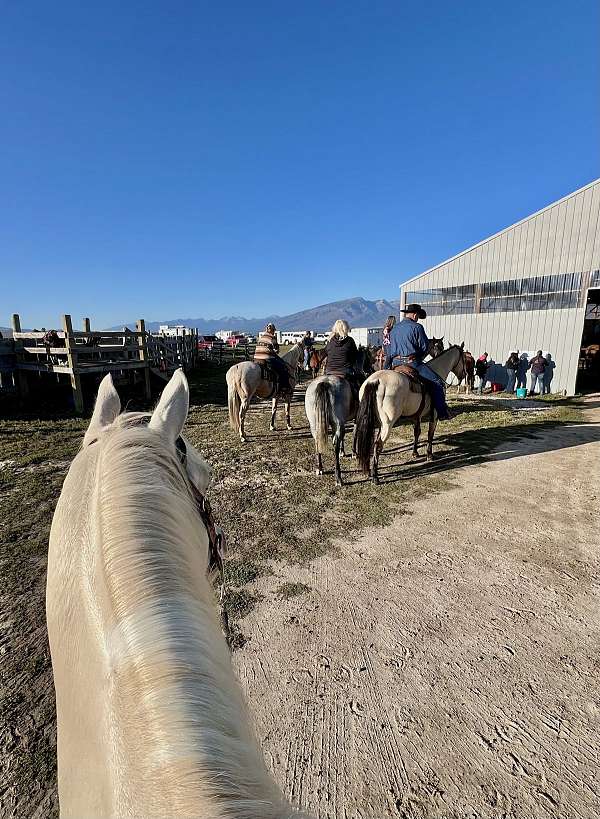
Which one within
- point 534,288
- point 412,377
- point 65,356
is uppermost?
point 534,288

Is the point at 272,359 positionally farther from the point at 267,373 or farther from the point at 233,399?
the point at 233,399

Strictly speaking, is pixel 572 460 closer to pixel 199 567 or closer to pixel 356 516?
pixel 356 516

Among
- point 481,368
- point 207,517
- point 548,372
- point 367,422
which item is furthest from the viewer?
point 481,368

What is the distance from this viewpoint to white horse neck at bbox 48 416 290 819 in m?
0.52

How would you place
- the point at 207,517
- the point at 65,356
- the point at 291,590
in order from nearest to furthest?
the point at 207,517 < the point at 291,590 < the point at 65,356

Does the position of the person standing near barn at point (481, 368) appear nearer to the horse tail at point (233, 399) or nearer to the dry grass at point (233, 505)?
the dry grass at point (233, 505)

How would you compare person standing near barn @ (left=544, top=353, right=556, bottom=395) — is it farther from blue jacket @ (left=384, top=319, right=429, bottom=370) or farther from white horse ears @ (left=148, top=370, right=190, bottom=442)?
white horse ears @ (left=148, top=370, right=190, bottom=442)

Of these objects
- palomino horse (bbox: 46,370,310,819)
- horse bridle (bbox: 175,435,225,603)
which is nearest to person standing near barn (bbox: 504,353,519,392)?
horse bridle (bbox: 175,435,225,603)

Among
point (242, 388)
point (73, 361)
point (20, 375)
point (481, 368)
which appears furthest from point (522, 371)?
point (20, 375)

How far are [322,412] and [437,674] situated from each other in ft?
11.7

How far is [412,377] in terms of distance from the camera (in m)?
5.75

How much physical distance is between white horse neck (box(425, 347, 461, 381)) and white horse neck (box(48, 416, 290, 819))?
6.82 m

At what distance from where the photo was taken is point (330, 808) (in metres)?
1.68

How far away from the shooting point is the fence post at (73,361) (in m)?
8.80
